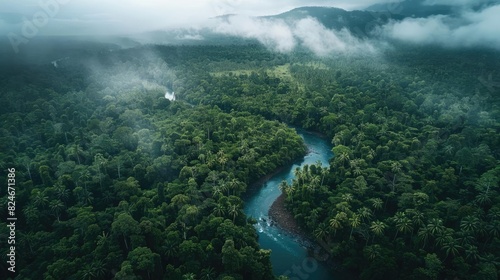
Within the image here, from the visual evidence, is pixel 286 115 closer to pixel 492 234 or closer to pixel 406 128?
pixel 406 128

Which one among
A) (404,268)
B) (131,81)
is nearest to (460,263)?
(404,268)

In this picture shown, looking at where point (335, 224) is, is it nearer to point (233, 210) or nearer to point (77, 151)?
point (233, 210)

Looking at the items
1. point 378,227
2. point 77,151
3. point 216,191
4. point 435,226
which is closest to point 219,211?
point 216,191

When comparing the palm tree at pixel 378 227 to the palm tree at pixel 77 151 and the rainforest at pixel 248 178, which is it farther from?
the palm tree at pixel 77 151

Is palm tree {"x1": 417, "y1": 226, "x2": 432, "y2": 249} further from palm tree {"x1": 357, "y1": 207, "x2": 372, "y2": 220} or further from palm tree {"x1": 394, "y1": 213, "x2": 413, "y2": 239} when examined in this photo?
palm tree {"x1": 357, "y1": 207, "x2": 372, "y2": 220}

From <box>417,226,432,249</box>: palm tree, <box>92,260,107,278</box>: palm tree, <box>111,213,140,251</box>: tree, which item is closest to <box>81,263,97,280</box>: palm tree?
<box>92,260,107,278</box>: palm tree

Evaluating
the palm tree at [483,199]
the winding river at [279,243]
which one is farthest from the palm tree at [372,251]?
the palm tree at [483,199]
